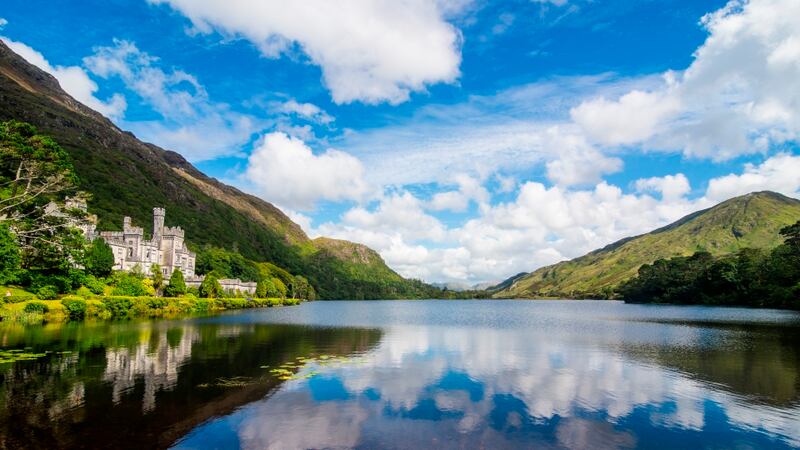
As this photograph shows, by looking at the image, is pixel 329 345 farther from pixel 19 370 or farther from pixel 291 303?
pixel 291 303

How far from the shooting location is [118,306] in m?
80.1

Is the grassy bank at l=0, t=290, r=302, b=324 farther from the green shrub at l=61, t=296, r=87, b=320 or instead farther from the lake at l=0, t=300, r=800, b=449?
the lake at l=0, t=300, r=800, b=449

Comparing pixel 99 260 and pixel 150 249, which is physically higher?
pixel 150 249

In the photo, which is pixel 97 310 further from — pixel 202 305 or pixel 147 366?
pixel 147 366

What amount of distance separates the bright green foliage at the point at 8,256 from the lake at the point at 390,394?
1757cm

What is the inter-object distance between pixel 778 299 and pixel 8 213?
6433 inches

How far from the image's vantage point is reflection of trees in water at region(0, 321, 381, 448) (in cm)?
1941

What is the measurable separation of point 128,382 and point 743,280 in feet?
573

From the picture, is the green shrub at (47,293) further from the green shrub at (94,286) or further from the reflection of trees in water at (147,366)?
the reflection of trees in water at (147,366)

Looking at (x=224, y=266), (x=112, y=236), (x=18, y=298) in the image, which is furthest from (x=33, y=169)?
(x=224, y=266)

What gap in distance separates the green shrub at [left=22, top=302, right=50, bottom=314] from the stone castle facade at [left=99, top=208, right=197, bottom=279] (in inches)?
2062

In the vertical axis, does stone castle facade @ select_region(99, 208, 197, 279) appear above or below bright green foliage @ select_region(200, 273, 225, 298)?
above

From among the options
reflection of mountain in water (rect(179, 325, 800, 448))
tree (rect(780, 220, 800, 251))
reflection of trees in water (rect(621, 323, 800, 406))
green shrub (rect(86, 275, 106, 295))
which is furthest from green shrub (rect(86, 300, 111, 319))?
tree (rect(780, 220, 800, 251))

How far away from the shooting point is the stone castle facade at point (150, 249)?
12331 cm
